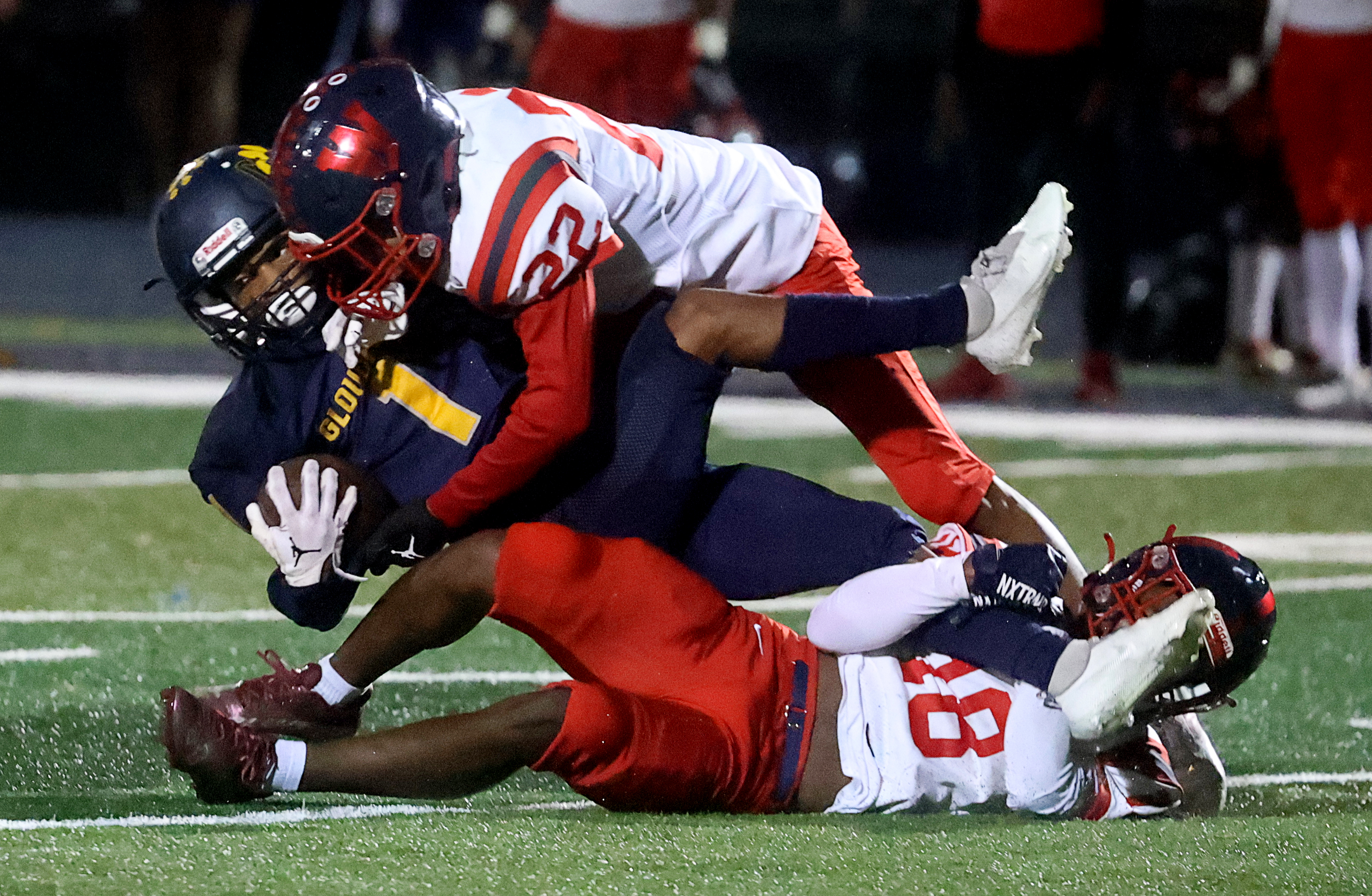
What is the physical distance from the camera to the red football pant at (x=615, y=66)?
7.66 metres

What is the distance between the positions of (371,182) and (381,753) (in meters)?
0.94

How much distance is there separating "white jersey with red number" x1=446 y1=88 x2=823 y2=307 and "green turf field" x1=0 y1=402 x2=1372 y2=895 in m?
0.88

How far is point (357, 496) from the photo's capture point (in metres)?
3.67

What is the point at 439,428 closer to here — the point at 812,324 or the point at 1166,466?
the point at 812,324

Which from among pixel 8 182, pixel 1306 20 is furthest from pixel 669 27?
pixel 8 182

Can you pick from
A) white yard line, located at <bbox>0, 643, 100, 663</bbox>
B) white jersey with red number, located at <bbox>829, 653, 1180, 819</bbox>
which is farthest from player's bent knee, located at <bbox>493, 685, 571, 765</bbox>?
white yard line, located at <bbox>0, 643, 100, 663</bbox>

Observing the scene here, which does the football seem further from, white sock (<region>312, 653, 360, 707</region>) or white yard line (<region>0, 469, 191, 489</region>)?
white yard line (<region>0, 469, 191, 489</region>)

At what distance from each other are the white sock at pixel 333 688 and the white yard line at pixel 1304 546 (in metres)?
2.64

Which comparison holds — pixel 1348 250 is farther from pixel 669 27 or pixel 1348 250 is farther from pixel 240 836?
pixel 240 836

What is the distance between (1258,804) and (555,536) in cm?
119

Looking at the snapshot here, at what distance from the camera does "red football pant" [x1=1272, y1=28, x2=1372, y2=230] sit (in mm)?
7730

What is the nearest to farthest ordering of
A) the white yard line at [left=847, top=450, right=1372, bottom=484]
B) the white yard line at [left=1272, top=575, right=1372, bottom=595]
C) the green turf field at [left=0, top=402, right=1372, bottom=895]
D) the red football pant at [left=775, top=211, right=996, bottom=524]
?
the green turf field at [left=0, top=402, right=1372, bottom=895] → the red football pant at [left=775, top=211, right=996, bottom=524] → the white yard line at [left=1272, top=575, right=1372, bottom=595] → the white yard line at [left=847, top=450, right=1372, bottom=484]

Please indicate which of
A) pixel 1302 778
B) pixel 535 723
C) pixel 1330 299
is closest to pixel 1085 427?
pixel 1330 299

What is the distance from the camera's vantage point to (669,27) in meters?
7.70
